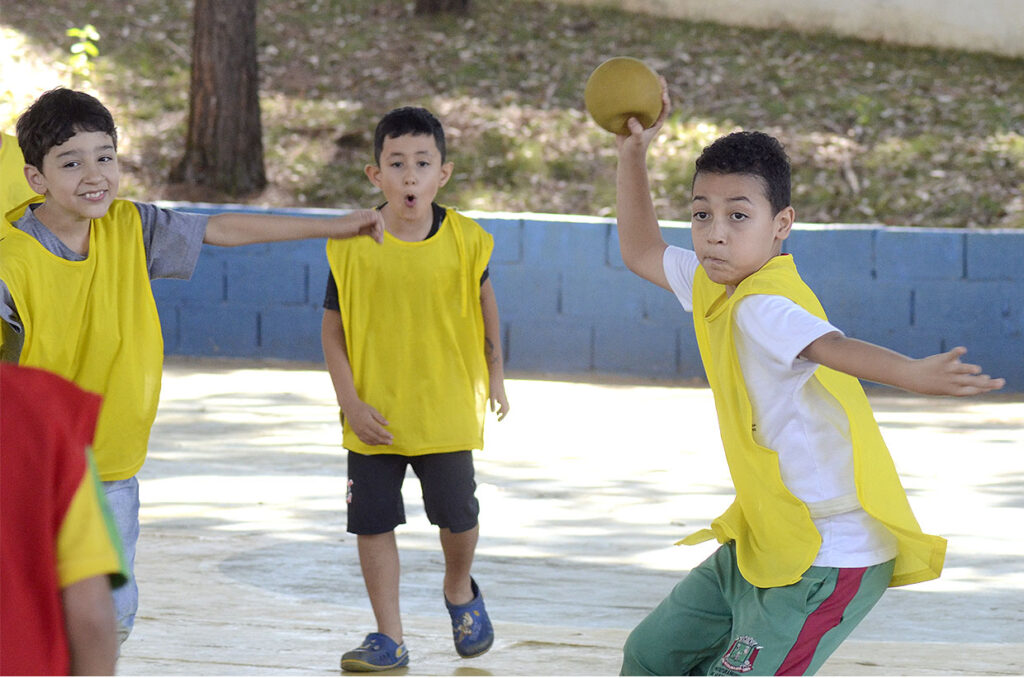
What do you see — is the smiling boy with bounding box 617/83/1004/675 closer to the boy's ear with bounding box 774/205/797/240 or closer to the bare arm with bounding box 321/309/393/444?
the boy's ear with bounding box 774/205/797/240

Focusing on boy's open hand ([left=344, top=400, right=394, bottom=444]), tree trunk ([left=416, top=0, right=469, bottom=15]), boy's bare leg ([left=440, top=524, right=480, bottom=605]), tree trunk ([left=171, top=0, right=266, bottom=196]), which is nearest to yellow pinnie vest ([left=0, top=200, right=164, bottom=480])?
boy's open hand ([left=344, top=400, right=394, bottom=444])

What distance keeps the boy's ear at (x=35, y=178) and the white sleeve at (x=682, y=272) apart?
157 centimetres

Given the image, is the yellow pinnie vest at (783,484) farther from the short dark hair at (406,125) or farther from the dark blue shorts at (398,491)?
the short dark hair at (406,125)

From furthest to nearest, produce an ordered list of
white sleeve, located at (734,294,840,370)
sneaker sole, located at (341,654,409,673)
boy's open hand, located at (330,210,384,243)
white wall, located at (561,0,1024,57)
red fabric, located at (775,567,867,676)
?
white wall, located at (561,0,1024,57) < sneaker sole, located at (341,654,409,673) < boy's open hand, located at (330,210,384,243) < red fabric, located at (775,567,867,676) < white sleeve, located at (734,294,840,370)

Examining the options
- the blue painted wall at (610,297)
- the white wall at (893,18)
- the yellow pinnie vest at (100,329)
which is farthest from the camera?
the white wall at (893,18)

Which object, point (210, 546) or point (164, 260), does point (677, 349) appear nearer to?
point (210, 546)

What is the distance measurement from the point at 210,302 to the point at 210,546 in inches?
233

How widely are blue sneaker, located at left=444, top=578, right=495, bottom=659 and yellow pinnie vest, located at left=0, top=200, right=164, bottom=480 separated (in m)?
1.19

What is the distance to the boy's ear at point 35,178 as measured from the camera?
11.7 feet

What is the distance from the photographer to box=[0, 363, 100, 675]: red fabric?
1.64 metres

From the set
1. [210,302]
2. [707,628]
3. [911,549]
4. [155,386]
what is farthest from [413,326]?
[210,302]

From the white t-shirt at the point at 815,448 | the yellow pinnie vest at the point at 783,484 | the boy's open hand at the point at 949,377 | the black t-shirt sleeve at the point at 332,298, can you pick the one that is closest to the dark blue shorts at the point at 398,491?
the black t-shirt sleeve at the point at 332,298

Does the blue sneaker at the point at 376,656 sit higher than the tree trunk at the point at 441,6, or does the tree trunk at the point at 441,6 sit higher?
the tree trunk at the point at 441,6

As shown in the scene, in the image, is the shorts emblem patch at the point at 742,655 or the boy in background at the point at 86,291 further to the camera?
the boy in background at the point at 86,291
